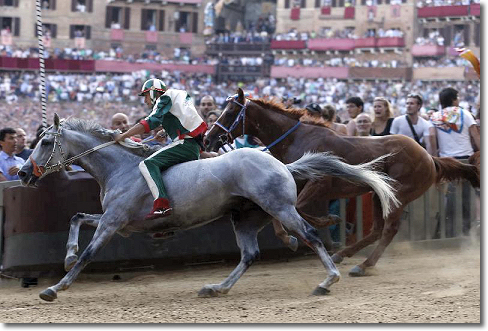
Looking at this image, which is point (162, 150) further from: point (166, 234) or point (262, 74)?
point (262, 74)

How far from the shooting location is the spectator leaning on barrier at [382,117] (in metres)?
11.1

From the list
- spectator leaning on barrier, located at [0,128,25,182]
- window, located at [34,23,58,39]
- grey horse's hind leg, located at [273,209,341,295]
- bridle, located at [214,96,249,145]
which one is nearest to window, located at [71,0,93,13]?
window, located at [34,23,58,39]

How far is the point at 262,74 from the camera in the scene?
6681 cm

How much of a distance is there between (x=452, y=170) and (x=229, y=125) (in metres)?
3.00

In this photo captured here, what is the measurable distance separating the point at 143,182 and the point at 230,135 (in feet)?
6.18

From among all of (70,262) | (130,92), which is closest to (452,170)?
(70,262)

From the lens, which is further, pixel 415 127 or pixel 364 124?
pixel 415 127

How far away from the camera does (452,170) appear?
10.2m

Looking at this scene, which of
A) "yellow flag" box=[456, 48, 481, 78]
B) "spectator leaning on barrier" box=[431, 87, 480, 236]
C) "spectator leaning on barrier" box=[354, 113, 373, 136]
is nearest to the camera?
"yellow flag" box=[456, 48, 481, 78]

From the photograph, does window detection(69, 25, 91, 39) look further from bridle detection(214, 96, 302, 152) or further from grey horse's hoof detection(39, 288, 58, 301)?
grey horse's hoof detection(39, 288, 58, 301)

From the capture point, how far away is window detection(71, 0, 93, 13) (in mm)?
68375

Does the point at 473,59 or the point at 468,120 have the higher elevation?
the point at 473,59

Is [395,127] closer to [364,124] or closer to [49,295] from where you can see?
[364,124]

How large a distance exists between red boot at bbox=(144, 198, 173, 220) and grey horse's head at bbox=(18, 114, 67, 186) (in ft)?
3.62
